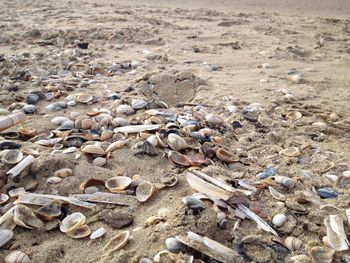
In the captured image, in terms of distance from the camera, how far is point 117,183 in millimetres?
2371

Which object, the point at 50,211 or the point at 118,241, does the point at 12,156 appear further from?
the point at 118,241

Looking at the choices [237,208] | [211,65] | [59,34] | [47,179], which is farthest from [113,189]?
[59,34]

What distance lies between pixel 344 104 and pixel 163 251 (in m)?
2.76

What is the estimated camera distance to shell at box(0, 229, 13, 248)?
193 cm

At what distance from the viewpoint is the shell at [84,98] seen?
11.9 feet

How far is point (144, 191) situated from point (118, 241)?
43cm

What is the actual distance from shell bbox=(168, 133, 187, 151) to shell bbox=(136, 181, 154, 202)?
0.47 meters

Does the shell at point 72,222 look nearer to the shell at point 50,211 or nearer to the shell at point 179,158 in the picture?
the shell at point 50,211

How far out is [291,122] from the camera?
3420 millimetres

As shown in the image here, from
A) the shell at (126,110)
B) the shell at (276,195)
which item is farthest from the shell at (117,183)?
the shell at (126,110)

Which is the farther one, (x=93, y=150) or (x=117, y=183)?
(x=93, y=150)

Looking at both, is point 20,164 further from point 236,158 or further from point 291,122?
point 291,122

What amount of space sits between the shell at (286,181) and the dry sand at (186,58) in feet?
0.61

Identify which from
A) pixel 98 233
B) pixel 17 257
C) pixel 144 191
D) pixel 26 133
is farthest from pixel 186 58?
pixel 17 257
